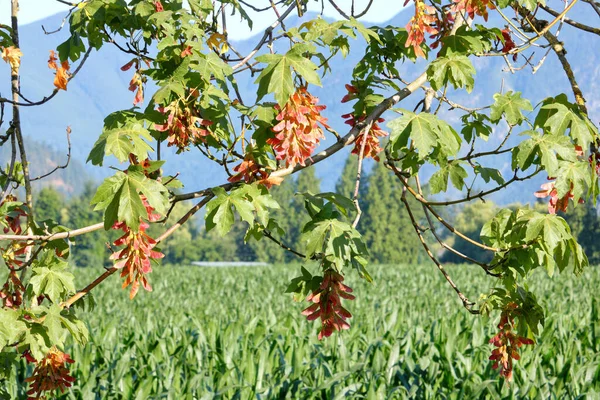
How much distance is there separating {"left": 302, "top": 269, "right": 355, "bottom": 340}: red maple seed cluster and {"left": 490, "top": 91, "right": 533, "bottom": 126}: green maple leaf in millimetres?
715

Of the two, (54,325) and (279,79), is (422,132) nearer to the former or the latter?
(279,79)

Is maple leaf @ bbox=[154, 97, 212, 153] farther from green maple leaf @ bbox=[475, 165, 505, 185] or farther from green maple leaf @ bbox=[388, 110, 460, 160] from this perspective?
green maple leaf @ bbox=[475, 165, 505, 185]

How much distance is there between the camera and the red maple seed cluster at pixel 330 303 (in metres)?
1.96

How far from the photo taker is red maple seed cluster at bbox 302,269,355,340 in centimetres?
196

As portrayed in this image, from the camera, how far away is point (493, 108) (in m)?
2.20

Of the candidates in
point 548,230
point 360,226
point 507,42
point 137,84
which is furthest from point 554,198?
point 360,226

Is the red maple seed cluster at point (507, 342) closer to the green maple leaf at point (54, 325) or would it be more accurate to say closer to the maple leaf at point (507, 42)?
the maple leaf at point (507, 42)

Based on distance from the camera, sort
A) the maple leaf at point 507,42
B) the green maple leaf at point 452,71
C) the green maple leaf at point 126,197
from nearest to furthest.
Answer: the green maple leaf at point 126,197
the green maple leaf at point 452,71
the maple leaf at point 507,42

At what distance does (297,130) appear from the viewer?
5.79 feet

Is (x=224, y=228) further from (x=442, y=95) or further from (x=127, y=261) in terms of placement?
(x=442, y=95)

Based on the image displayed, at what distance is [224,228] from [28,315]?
2.12ft

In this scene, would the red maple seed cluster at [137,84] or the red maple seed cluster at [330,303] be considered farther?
the red maple seed cluster at [137,84]

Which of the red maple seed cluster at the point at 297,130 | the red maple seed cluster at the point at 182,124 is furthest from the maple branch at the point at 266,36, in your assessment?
the red maple seed cluster at the point at 297,130

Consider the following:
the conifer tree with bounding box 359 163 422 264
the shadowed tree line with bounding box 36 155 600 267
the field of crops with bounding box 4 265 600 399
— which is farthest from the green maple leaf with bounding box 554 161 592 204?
the conifer tree with bounding box 359 163 422 264
